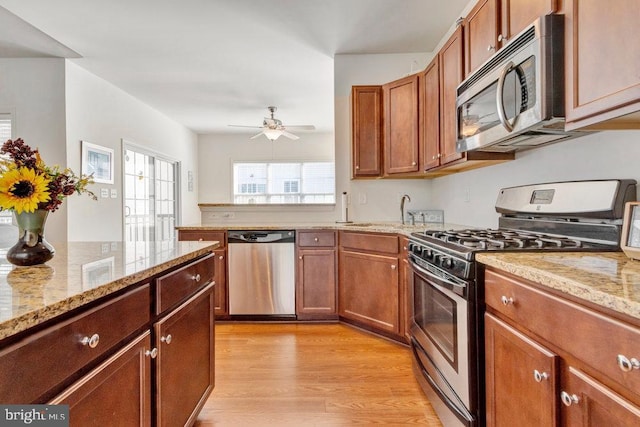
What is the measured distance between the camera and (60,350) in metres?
0.75

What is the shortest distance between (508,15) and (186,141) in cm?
→ 597

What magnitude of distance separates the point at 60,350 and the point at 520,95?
175 centimetres

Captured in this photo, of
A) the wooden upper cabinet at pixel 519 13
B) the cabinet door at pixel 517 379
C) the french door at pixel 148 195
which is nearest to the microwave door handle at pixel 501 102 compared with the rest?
the wooden upper cabinet at pixel 519 13

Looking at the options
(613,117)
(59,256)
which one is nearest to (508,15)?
(613,117)

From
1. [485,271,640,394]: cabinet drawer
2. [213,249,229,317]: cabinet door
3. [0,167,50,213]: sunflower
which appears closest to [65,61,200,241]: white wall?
[213,249,229,317]: cabinet door

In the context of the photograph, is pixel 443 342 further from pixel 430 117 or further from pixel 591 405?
pixel 430 117

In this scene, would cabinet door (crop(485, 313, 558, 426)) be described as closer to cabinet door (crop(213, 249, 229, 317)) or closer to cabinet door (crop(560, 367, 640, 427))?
cabinet door (crop(560, 367, 640, 427))

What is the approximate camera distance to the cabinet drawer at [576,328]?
698 millimetres

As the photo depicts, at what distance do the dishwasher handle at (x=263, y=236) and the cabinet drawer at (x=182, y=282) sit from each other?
1377mm

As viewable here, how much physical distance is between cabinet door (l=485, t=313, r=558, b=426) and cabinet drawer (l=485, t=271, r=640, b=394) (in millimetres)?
59

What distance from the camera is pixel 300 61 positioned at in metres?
3.67

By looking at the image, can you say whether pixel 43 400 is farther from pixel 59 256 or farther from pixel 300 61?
pixel 300 61

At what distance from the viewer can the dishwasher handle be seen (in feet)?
10.3

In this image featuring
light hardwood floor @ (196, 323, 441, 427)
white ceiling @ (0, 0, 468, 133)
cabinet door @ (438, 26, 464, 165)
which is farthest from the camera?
white ceiling @ (0, 0, 468, 133)
